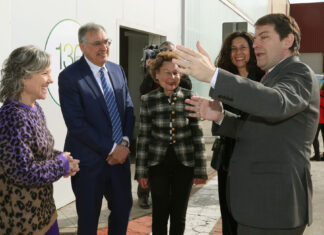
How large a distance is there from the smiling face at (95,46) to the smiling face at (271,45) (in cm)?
145

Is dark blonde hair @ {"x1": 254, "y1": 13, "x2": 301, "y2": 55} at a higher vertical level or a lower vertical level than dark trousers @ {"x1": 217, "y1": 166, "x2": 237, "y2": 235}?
higher

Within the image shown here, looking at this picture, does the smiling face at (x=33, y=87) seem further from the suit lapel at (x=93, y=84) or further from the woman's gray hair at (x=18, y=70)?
the suit lapel at (x=93, y=84)

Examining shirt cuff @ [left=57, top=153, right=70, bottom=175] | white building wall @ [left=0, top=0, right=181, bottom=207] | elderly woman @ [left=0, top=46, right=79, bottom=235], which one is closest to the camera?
elderly woman @ [left=0, top=46, right=79, bottom=235]

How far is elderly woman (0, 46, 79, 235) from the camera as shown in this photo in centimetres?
209

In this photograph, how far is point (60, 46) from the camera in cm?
478

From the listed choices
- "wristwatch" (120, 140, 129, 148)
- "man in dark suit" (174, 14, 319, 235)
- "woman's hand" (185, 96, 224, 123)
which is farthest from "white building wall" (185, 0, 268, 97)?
"man in dark suit" (174, 14, 319, 235)

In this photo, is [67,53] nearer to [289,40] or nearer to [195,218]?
[195,218]

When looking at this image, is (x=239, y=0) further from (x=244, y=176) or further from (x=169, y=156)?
(x=244, y=176)

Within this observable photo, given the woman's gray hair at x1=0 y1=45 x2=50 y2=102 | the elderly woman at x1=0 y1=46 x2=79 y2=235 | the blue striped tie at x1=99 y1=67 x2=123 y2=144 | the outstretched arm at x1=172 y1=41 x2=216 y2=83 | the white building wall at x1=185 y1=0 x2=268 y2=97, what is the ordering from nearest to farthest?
the outstretched arm at x1=172 y1=41 x2=216 y2=83, the elderly woman at x1=0 y1=46 x2=79 y2=235, the woman's gray hair at x1=0 y1=45 x2=50 y2=102, the blue striped tie at x1=99 y1=67 x2=123 y2=144, the white building wall at x1=185 y1=0 x2=268 y2=97

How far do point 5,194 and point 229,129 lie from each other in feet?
4.46

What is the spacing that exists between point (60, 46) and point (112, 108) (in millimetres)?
2035

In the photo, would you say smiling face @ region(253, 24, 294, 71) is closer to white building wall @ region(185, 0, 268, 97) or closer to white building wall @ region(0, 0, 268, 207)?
white building wall @ region(0, 0, 268, 207)

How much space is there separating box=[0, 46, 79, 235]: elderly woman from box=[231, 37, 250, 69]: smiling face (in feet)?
5.56

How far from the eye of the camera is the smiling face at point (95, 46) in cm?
307
